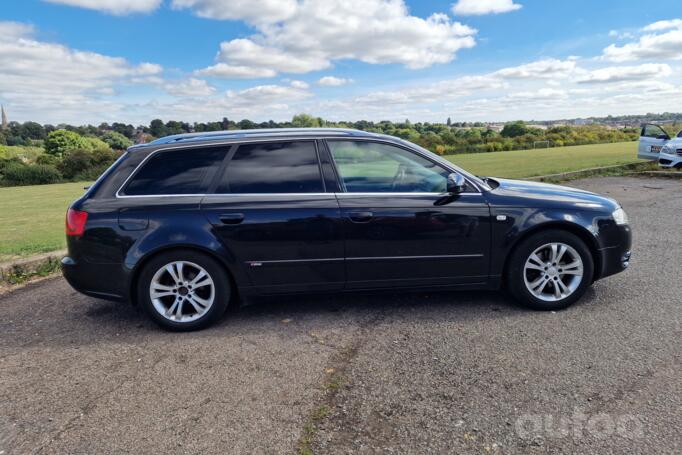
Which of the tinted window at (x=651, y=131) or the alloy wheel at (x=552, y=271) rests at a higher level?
the tinted window at (x=651, y=131)

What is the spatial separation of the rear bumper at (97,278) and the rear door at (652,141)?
1626 centimetres

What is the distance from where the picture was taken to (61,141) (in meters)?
61.2

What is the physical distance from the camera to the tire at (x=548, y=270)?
13.5 feet

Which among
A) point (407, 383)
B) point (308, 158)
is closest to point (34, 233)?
point (308, 158)

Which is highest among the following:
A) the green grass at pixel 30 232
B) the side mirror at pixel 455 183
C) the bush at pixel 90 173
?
the side mirror at pixel 455 183

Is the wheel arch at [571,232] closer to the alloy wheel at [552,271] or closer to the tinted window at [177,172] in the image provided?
the alloy wheel at [552,271]

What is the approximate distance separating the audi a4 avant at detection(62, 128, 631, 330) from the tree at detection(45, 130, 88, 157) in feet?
211

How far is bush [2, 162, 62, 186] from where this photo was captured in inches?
1150

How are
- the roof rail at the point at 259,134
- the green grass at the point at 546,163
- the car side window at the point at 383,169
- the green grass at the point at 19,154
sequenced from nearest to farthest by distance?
the car side window at the point at 383,169 < the roof rail at the point at 259,134 < the green grass at the point at 546,163 < the green grass at the point at 19,154

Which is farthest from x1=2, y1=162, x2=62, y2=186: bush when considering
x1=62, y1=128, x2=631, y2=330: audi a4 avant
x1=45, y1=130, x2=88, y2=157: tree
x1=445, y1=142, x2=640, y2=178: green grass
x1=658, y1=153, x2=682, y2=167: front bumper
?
x1=45, y1=130, x2=88, y2=157: tree

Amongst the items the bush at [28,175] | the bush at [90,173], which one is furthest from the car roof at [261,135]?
the bush at [28,175]

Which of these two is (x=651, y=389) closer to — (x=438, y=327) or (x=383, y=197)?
(x=438, y=327)

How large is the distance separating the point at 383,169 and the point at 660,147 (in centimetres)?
1467

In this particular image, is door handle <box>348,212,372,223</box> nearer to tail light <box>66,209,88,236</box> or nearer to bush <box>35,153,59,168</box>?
tail light <box>66,209,88,236</box>
